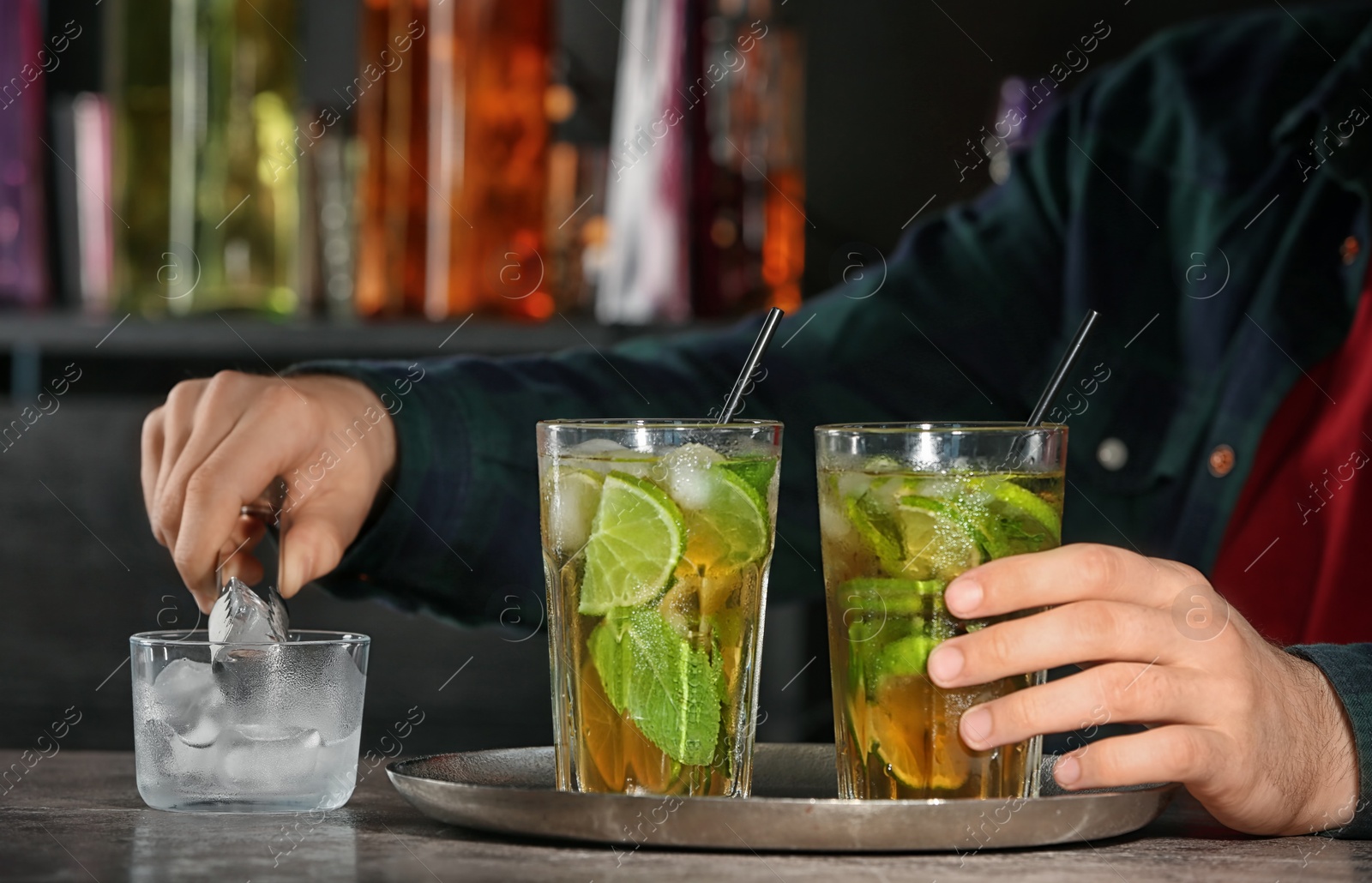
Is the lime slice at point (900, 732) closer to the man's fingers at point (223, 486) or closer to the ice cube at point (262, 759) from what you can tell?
the ice cube at point (262, 759)

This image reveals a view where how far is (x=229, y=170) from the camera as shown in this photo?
216 centimetres

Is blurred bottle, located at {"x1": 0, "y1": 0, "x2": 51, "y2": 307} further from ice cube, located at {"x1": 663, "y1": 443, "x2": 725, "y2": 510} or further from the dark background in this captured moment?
ice cube, located at {"x1": 663, "y1": 443, "x2": 725, "y2": 510}

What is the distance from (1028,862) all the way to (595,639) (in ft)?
0.85

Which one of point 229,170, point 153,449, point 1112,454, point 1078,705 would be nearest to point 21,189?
point 229,170

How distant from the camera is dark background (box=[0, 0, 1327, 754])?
89.2 inches

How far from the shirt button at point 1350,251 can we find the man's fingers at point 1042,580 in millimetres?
852

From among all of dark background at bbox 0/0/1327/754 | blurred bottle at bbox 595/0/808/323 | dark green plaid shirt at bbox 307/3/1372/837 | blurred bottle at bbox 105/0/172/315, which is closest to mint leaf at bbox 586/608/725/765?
dark green plaid shirt at bbox 307/3/1372/837

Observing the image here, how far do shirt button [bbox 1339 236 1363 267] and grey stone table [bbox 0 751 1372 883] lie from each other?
83 centimetres

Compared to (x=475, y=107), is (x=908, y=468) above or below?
below

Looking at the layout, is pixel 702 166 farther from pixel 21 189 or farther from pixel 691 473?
pixel 691 473

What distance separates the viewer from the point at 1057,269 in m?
1.79

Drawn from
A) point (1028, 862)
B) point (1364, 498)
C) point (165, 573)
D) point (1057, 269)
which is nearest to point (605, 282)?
point (1057, 269)

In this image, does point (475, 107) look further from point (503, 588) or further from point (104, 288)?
point (503, 588)

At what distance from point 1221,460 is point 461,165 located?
1.09 metres
